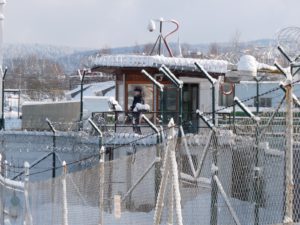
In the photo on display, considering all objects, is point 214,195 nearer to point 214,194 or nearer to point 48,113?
point 214,194

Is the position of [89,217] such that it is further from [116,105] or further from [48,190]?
[116,105]

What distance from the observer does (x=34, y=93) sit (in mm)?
78312

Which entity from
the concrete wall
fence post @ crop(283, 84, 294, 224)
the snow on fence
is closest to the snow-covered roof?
the snow on fence

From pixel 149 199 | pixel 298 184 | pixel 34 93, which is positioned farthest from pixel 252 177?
pixel 34 93

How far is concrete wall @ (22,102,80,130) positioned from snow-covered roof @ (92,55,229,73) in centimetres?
711

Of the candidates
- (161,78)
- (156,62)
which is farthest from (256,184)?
(161,78)

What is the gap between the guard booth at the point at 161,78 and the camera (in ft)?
68.5

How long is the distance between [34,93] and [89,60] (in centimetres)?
5639

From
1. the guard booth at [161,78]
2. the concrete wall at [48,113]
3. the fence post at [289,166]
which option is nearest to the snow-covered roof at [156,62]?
the guard booth at [161,78]

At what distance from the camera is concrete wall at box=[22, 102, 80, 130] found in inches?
1121

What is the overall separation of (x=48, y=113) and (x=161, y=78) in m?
9.40

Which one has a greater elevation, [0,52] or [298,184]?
[0,52]

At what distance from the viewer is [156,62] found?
20578 millimetres

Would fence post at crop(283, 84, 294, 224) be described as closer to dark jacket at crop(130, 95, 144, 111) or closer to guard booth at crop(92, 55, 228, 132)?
guard booth at crop(92, 55, 228, 132)
